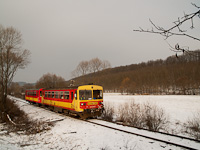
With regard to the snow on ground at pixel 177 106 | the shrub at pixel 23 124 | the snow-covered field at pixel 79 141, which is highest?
the snow-covered field at pixel 79 141

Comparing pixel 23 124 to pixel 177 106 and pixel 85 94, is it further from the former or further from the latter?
pixel 177 106

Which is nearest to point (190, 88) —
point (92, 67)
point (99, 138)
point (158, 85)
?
point (158, 85)

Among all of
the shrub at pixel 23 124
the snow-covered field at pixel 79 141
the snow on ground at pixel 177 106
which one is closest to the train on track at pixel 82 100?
the shrub at pixel 23 124

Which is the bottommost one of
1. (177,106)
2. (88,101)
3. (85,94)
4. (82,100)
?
(177,106)

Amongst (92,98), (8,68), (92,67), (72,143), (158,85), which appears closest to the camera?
(72,143)

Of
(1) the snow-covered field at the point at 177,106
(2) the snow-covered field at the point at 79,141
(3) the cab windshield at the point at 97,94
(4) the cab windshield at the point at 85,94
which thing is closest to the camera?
(2) the snow-covered field at the point at 79,141

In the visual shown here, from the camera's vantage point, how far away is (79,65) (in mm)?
33250

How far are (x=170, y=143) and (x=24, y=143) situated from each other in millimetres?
7144

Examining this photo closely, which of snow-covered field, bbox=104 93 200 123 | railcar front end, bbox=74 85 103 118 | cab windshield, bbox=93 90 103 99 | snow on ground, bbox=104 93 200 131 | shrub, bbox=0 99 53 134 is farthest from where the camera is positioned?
snow-covered field, bbox=104 93 200 123

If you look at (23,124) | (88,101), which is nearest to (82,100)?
(88,101)

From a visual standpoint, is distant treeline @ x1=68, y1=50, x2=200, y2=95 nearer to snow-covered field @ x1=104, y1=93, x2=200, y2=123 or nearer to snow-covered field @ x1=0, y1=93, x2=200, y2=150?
snow-covered field @ x1=104, y1=93, x2=200, y2=123

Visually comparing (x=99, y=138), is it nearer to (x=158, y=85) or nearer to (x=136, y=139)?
A: (x=136, y=139)

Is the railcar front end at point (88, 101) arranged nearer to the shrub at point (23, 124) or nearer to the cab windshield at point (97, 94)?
the cab windshield at point (97, 94)

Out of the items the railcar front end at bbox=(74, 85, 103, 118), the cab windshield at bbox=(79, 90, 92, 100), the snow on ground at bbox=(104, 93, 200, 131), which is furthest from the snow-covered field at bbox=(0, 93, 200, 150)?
the snow on ground at bbox=(104, 93, 200, 131)
